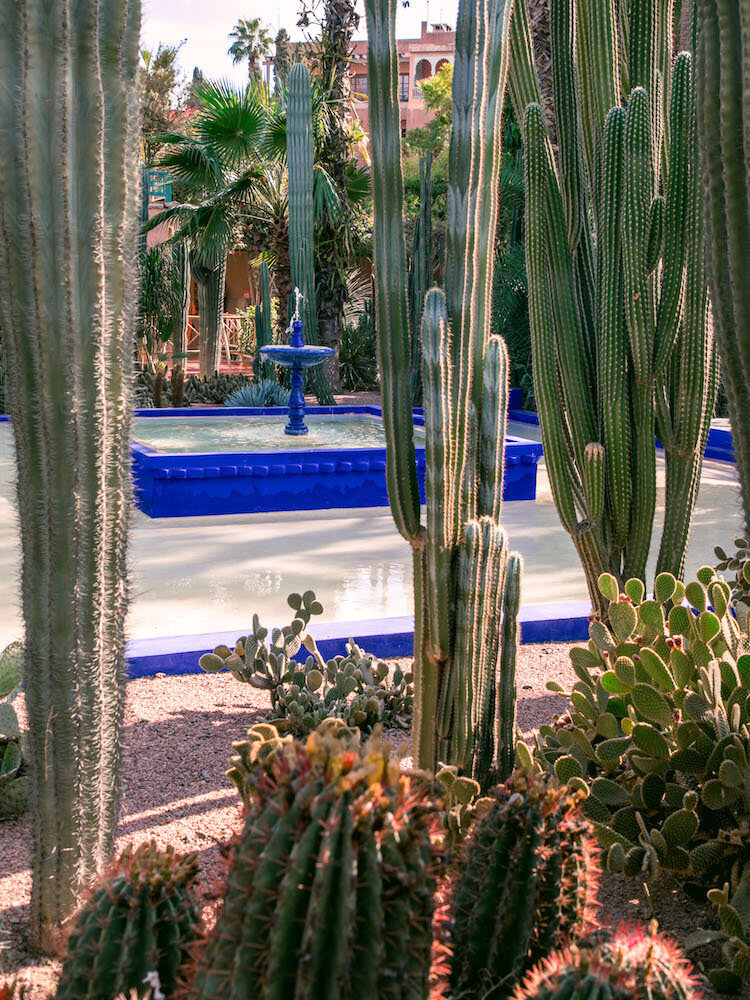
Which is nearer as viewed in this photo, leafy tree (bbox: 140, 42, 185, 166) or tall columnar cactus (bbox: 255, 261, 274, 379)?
tall columnar cactus (bbox: 255, 261, 274, 379)

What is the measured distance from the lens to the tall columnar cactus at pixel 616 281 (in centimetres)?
321

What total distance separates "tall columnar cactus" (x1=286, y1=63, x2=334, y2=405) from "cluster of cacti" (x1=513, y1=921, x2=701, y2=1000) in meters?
13.0

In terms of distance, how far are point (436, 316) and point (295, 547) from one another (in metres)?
4.28

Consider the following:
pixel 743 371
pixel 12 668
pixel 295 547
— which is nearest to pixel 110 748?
pixel 12 668

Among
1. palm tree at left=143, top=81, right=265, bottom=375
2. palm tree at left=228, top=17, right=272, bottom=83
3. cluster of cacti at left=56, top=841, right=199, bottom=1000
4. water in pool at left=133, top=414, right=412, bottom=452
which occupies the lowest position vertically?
cluster of cacti at left=56, top=841, right=199, bottom=1000

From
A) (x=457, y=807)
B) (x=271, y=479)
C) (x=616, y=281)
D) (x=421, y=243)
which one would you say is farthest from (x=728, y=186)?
(x=421, y=243)

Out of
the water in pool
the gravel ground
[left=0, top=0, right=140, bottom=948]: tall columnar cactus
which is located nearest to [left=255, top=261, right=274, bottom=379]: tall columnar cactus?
the water in pool

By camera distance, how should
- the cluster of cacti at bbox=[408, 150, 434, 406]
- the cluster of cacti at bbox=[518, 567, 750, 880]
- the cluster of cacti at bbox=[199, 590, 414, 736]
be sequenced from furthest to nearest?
the cluster of cacti at bbox=[408, 150, 434, 406]
the cluster of cacti at bbox=[199, 590, 414, 736]
the cluster of cacti at bbox=[518, 567, 750, 880]

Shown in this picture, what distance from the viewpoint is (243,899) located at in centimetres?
99

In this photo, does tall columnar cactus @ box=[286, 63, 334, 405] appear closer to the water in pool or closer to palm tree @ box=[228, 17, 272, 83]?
the water in pool

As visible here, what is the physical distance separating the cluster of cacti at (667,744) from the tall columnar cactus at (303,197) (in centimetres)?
1189

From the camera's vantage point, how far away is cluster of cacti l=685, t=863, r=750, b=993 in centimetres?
168

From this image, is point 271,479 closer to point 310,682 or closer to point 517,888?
point 310,682

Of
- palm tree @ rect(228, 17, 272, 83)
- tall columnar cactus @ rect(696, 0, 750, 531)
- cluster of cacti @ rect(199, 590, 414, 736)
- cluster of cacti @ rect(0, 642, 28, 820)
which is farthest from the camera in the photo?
palm tree @ rect(228, 17, 272, 83)
